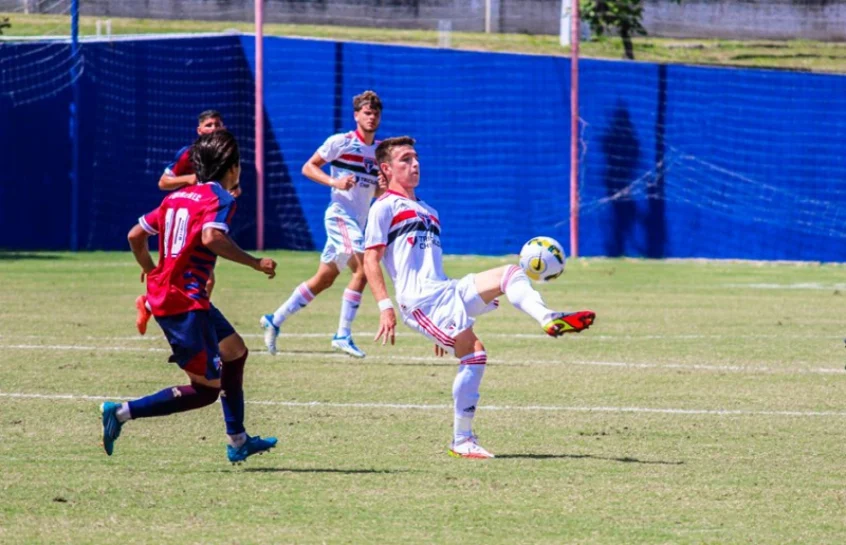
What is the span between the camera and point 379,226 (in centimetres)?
866

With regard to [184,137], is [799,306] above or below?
below

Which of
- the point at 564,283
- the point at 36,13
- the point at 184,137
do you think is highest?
the point at 36,13

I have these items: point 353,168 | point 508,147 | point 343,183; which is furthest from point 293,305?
point 508,147

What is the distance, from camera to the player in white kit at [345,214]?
12992 millimetres

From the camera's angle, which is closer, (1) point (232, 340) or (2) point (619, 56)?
(1) point (232, 340)

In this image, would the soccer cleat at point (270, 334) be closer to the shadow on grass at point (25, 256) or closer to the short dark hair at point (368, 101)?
the short dark hair at point (368, 101)

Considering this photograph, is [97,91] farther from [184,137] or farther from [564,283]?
[564,283]

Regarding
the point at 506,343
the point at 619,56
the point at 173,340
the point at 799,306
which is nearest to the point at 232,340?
the point at 173,340

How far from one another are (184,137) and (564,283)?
→ 357 inches

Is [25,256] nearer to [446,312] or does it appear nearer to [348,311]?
[348,311]

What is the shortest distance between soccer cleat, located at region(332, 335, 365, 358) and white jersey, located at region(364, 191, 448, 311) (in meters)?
3.86

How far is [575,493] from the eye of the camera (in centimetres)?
707

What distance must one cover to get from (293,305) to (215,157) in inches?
218

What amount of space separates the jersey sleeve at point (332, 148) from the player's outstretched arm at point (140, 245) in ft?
17.5
